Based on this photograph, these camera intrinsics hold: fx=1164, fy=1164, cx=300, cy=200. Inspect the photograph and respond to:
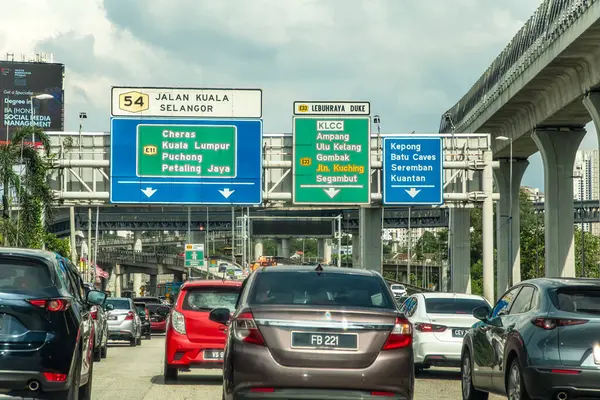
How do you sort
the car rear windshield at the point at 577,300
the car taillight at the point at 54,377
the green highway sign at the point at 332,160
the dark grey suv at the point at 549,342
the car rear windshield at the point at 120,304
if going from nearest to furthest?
1. the car taillight at the point at 54,377
2. the dark grey suv at the point at 549,342
3. the car rear windshield at the point at 577,300
4. the car rear windshield at the point at 120,304
5. the green highway sign at the point at 332,160

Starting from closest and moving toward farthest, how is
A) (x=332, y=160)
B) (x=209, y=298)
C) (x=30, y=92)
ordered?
(x=209, y=298)
(x=332, y=160)
(x=30, y=92)

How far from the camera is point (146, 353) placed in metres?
28.2

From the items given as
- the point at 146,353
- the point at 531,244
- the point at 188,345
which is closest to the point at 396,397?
the point at 188,345

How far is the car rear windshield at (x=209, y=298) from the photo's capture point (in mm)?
16766

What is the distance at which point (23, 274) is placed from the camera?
10.0 meters

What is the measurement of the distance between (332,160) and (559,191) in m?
16.9

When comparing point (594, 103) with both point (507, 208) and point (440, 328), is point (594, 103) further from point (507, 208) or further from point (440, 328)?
point (507, 208)

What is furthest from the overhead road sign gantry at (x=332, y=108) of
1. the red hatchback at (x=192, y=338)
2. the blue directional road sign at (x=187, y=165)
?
the red hatchback at (x=192, y=338)

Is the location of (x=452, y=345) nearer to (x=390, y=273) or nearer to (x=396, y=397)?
(x=396, y=397)

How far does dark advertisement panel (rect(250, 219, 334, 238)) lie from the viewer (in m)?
102

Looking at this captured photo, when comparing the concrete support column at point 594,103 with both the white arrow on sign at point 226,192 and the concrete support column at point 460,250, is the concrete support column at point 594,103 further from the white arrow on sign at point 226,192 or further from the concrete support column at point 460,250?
the concrete support column at point 460,250

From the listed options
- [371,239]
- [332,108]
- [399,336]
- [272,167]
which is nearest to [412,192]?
[332,108]

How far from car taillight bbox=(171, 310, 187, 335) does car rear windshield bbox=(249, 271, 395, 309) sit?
588 cm

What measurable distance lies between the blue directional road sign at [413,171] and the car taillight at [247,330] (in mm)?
32058
